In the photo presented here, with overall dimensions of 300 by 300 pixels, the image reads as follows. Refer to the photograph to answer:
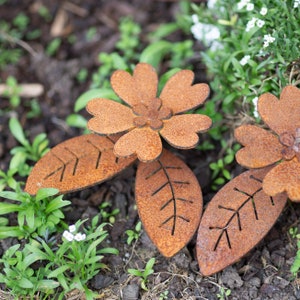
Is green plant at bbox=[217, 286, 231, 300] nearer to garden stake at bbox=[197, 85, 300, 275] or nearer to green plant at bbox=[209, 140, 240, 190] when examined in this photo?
garden stake at bbox=[197, 85, 300, 275]

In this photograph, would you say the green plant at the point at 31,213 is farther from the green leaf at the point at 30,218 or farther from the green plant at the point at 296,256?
the green plant at the point at 296,256

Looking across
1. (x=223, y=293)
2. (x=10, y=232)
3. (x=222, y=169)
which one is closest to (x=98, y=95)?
(x=222, y=169)

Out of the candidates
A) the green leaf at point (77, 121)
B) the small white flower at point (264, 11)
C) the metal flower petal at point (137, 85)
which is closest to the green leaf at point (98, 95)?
the green leaf at point (77, 121)

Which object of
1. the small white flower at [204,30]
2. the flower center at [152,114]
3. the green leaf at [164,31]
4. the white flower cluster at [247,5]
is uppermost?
the white flower cluster at [247,5]

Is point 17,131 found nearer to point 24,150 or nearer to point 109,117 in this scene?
point 24,150

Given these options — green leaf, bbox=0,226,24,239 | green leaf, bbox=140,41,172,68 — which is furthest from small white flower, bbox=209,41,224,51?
green leaf, bbox=0,226,24,239
